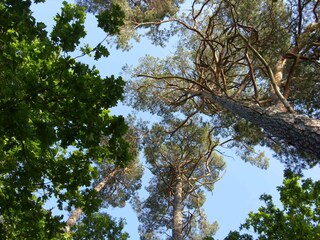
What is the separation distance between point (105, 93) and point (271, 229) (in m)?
4.54

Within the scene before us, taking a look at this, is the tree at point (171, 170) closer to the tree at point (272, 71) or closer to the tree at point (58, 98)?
the tree at point (272, 71)

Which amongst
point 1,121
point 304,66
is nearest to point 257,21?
point 304,66

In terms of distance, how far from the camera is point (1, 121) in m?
3.37

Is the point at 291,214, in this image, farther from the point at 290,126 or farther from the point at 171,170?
the point at 171,170

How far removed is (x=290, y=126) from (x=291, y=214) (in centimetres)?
203

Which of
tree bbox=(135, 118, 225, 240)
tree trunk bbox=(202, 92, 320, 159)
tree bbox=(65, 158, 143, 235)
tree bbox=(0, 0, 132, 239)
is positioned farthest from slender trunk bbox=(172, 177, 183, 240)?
tree bbox=(0, 0, 132, 239)

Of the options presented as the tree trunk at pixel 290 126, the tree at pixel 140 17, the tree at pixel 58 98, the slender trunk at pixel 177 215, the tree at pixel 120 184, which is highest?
the tree at pixel 140 17

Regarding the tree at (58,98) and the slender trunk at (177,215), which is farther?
the slender trunk at (177,215)

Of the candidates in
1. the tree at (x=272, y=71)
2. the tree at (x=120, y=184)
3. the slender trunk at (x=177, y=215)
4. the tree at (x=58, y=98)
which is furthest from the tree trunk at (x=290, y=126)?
the tree at (x=120, y=184)

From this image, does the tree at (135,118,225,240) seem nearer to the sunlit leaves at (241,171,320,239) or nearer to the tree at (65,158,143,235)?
the tree at (65,158,143,235)

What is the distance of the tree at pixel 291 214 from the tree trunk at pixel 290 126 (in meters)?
1.32

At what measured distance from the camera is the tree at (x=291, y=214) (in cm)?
637

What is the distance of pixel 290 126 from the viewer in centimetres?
569

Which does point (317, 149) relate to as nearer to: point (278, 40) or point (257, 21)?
point (278, 40)
